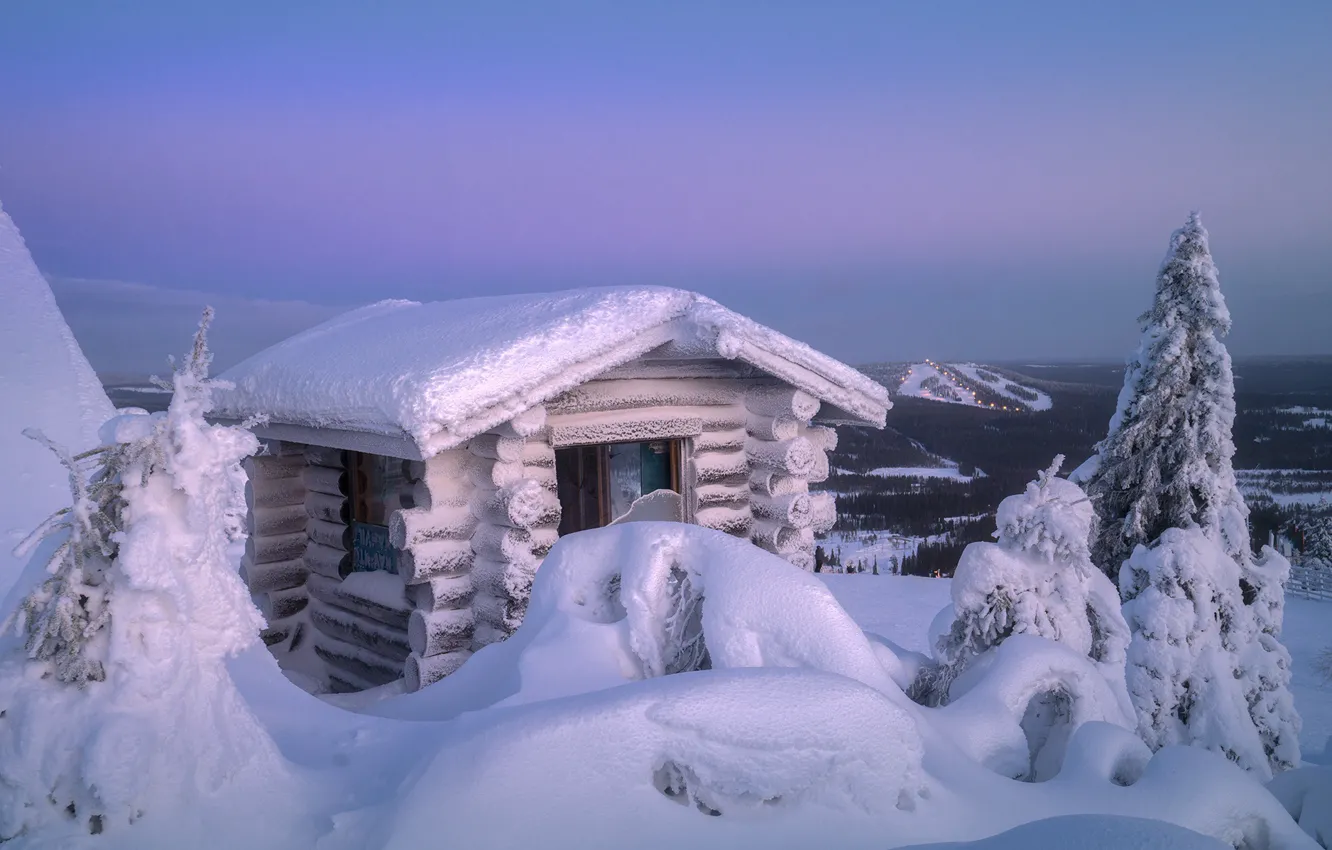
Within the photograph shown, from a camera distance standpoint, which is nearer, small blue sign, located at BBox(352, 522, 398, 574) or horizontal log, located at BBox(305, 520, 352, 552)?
small blue sign, located at BBox(352, 522, 398, 574)

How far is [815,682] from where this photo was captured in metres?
3.32

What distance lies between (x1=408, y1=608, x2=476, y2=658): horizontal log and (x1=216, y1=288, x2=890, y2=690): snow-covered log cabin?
2 centimetres

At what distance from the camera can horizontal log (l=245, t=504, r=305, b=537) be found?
8.71 m

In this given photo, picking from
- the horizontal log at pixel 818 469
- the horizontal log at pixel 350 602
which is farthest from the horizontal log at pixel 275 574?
the horizontal log at pixel 818 469

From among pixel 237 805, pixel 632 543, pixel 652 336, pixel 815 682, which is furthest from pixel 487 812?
pixel 652 336

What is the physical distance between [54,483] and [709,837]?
→ 27.8 feet

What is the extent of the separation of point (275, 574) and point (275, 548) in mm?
287

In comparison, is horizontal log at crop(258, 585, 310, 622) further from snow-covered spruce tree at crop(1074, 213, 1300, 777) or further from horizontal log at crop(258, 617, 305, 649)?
snow-covered spruce tree at crop(1074, 213, 1300, 777)

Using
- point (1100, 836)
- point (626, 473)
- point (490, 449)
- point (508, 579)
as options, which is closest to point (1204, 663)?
point (626, 473)

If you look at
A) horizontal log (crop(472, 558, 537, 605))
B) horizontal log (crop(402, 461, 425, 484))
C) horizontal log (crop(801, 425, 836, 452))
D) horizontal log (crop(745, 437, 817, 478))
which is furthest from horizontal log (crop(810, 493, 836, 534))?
horizontal log (crop(402, 461, 425, 484))

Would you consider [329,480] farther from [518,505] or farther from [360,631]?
[518,505]

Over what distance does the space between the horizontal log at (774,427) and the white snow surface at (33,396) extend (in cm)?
663

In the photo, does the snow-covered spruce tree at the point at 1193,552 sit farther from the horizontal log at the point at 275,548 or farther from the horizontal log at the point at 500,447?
the horizontal log at the point at 275,548

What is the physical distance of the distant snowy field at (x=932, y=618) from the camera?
36.0ft
